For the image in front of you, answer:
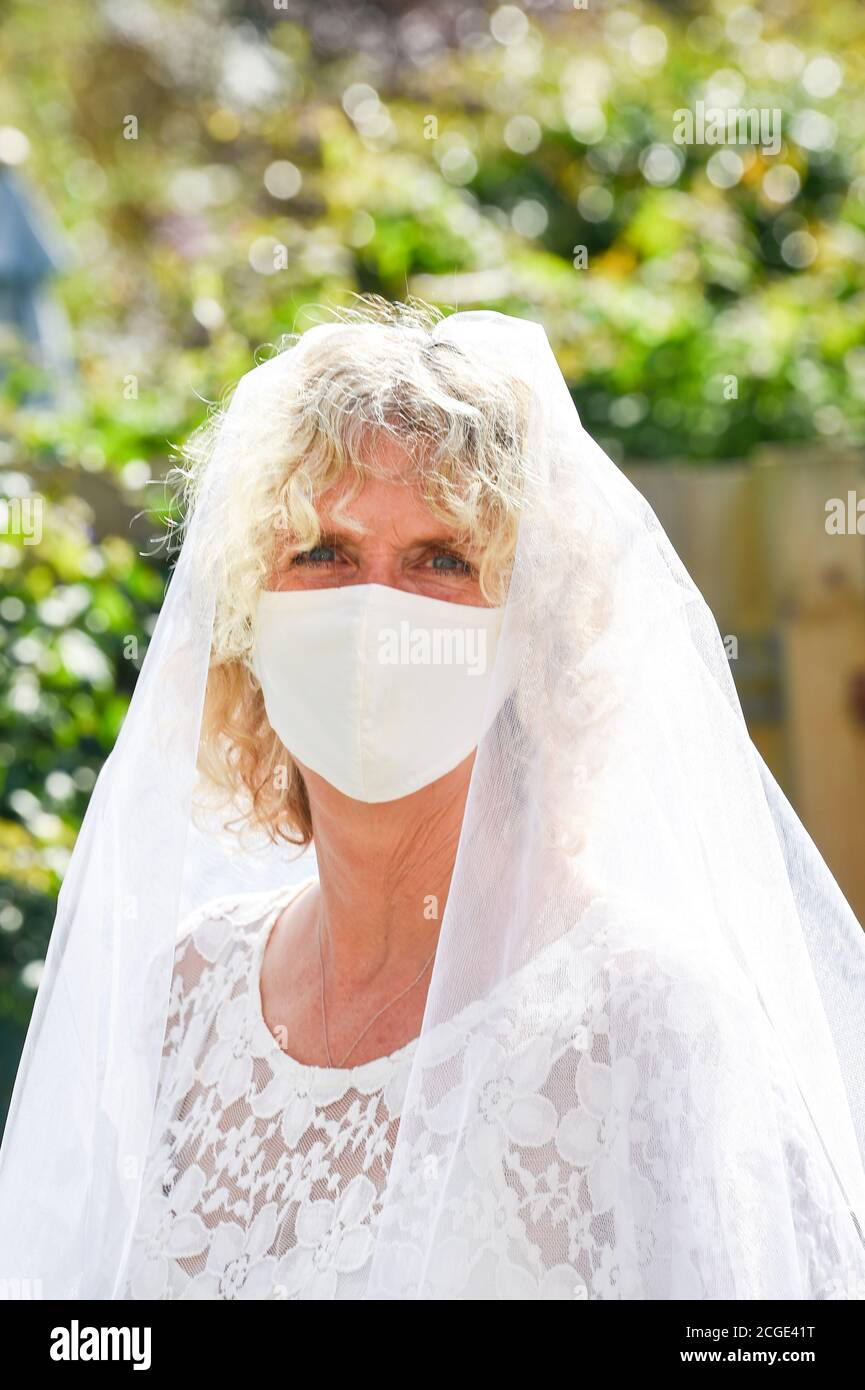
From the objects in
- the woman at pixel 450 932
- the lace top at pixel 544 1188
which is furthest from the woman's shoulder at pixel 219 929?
the lace top at pixel 544 1188

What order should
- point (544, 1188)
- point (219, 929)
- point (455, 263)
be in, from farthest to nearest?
point (455, 263), point (219, 929), point (544, 1188)

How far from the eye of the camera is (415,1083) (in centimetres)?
163

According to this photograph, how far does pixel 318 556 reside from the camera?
1.92m

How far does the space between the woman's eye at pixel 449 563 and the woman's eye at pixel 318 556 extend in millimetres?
141

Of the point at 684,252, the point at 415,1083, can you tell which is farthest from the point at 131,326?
the point at 415,1083

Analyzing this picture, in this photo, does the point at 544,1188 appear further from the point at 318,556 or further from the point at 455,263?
the point at 455,263

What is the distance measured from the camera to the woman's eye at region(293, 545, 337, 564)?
6.27 ft

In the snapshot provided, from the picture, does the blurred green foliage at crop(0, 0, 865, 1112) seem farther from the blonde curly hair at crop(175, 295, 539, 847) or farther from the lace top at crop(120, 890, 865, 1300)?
the lace top at crop(120, 890, 865, 1300)

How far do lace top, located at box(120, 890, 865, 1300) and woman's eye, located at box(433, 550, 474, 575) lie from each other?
498 mm

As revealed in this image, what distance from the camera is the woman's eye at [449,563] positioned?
73.0 inches

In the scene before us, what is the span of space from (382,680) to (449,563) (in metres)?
0.17
